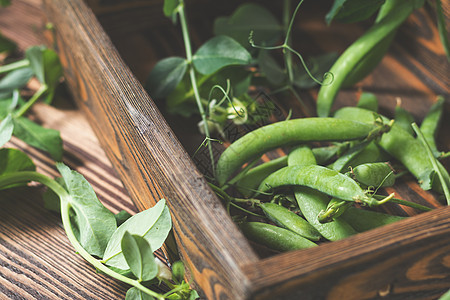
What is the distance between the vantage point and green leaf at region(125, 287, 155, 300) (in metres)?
0.58

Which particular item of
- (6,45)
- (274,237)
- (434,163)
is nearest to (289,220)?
(274,237)

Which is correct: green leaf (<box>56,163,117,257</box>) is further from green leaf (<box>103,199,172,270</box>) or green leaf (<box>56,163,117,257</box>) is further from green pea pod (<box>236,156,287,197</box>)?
green pea pod (<box>236,156,287,197</box>)

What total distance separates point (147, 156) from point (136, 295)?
174 mm

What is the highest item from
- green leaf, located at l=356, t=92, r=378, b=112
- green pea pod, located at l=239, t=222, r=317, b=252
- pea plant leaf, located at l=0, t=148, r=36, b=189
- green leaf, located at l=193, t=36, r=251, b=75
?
green leaf, located at l=193, t=36, r=251, b=75

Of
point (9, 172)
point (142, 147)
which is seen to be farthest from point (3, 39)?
point (142, 147)

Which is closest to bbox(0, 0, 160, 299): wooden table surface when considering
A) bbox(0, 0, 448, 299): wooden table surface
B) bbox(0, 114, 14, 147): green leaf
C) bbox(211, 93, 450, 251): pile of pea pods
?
bbox(0, 0, 448, 299): wooden table surface

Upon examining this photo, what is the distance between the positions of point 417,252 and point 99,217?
412 mm

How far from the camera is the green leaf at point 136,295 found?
1.90 feet

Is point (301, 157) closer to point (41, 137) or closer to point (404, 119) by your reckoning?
point (404, 119)

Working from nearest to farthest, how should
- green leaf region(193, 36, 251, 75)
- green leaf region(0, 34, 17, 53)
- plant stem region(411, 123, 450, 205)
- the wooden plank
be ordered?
the wooden plank → plant stem region(411, 123, 450, 205) → green leaf region(193, 36, 251, 75) → green leaf region(0, 34, 17, 53)

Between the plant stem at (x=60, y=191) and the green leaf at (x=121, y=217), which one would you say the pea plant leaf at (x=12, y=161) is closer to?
the plant stem at (x=60, y=191)

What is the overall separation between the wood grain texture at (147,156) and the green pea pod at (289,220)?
0.43 feet

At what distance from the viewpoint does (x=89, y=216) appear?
2.17 ft

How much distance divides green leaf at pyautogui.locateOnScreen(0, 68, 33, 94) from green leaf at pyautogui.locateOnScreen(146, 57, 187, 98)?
301 millimetres
